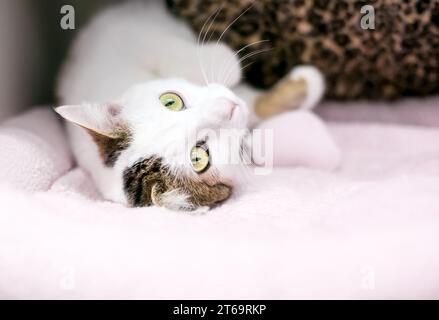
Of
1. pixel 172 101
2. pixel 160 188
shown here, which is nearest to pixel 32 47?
pixel 172 101

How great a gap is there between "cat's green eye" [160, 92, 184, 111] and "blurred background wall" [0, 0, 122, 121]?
20.5 inches

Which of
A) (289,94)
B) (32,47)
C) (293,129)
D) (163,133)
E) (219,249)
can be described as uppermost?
(32,47)

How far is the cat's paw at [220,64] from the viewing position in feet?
4.27

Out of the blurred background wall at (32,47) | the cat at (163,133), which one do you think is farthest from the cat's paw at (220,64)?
the blurred background wall at (32,47)

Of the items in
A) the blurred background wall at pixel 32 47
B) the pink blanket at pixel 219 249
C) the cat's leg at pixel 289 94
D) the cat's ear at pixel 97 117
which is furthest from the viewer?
the cat's leg at pixel 289 94

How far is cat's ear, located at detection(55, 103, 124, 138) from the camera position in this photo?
0.99 metres

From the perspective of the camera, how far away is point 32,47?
1405mm

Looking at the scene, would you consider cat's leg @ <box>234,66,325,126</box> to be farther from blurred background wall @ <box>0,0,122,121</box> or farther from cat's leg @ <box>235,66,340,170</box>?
blurred background wall @ <box>0,0,122,121</box>

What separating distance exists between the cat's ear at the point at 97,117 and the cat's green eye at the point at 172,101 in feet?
0.38

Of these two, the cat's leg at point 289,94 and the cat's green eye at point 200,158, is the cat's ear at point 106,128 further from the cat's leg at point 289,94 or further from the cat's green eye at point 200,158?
the cat's leg at point 289,94

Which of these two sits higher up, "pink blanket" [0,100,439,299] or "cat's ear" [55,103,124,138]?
"cat's ear" [55,103,124,138]

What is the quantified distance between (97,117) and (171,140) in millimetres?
200

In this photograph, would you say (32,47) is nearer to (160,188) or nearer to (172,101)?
(172,101)

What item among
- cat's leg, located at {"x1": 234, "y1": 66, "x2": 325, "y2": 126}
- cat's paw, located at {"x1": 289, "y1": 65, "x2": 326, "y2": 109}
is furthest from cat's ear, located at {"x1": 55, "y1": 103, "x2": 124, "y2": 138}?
cat's paw, located at {"x1": 289, "y1": 65, "x2": 326, "y2": 109}
